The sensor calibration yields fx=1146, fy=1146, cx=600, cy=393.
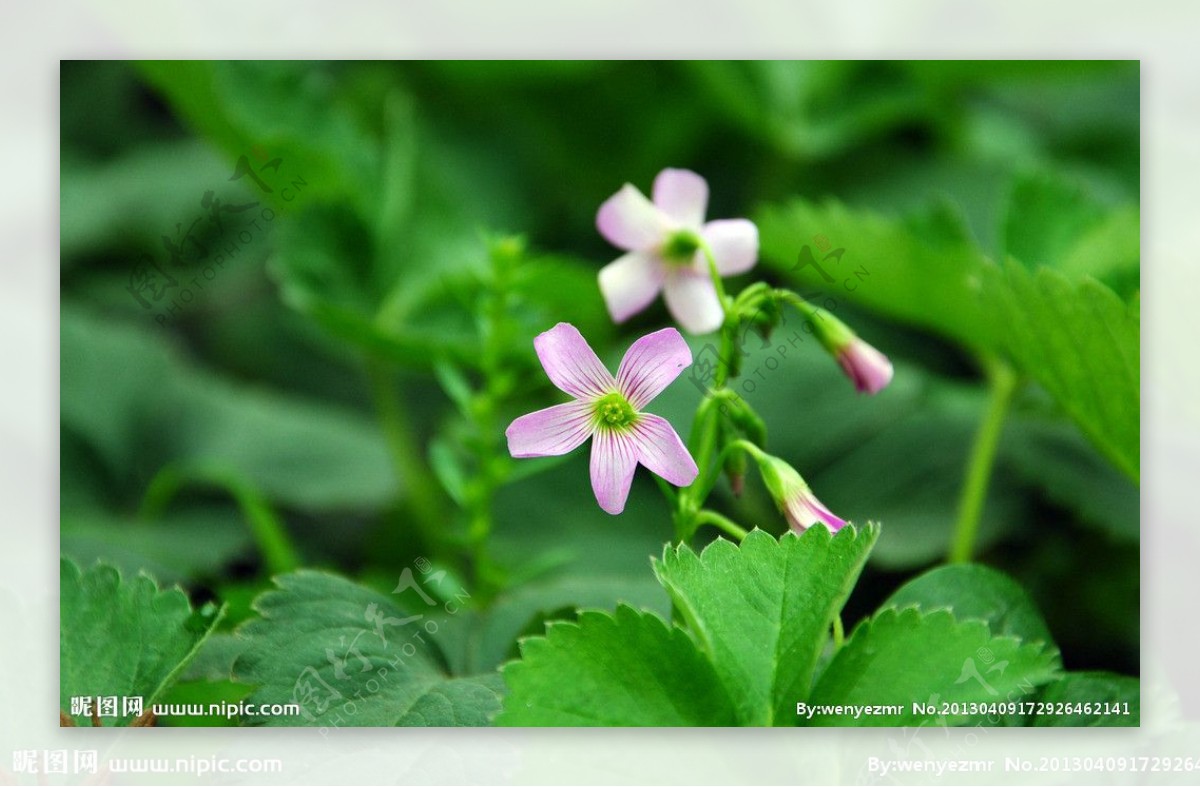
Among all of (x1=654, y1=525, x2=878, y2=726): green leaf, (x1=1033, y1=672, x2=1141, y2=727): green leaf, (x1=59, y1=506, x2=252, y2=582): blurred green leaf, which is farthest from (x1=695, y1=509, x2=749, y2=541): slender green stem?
(x1=59, y1=506, x2=252, y2=582): blurred green leaf

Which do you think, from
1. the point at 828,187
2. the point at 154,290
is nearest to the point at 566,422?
the point at 154,290

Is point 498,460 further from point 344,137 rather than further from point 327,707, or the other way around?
point 344,137

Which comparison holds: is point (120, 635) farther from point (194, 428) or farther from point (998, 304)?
point (998, 304)

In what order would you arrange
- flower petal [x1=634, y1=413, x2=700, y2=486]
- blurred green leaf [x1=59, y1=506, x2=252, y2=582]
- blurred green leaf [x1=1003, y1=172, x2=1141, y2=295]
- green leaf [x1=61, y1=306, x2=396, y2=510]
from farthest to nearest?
1. green leaf [x1=61, y1=306, x2=396, y2=510]
2. blurred green leaf [x1=1003, y1=172, x2=1141, y2=295]
3. blurred green leaf [x1=59, y1=506, x2=252, y2=582]
4. flower petal [x1=634, y1=413, x2=700, y2=486]

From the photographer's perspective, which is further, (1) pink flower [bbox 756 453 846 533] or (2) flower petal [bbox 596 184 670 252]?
(2) flower petal [bbox 596 184 670 252]

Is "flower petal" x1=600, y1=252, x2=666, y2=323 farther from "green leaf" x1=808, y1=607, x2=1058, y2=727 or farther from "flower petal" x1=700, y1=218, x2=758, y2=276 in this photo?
"green leaf" x1=808, y1=607, x2=1058, y2=727

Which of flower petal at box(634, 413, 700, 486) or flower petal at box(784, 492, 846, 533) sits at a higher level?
flower petal at box(634, 413, 700, 486)

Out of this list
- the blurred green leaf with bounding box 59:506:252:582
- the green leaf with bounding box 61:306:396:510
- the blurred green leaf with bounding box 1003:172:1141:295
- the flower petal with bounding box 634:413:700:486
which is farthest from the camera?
the green leaf with bounding box 61:306:396:510
